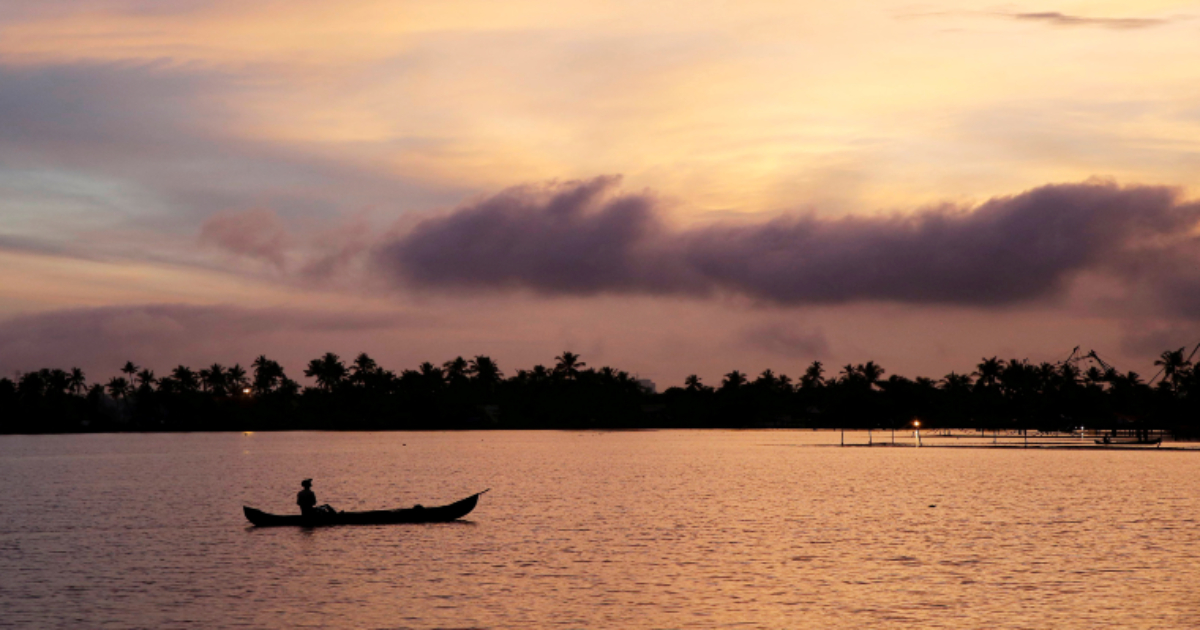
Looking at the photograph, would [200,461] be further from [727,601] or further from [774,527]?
[727,601]

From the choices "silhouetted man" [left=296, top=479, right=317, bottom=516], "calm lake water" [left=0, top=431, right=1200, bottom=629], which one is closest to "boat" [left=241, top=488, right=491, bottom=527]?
"silhouetted man" [left=296, top=479, right=317, bottom=516]

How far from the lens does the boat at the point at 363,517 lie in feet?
209

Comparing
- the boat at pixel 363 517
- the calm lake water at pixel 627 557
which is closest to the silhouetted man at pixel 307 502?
the boat at pixel 363 517

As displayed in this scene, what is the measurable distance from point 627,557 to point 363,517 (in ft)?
62.3

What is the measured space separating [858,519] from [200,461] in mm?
126149

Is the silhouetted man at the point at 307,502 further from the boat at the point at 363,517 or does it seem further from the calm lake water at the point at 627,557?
the calm lake water at the point at 627,557

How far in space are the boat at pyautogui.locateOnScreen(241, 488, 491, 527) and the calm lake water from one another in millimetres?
848

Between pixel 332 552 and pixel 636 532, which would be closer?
pixel 332 552

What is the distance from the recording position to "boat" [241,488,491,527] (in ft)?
209

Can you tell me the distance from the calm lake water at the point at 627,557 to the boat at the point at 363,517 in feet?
2.78

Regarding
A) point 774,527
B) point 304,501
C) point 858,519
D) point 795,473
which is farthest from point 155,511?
point 795,473

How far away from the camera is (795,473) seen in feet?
424

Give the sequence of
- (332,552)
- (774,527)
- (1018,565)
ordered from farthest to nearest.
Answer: (774,527)
(332,552)
(1018,565)

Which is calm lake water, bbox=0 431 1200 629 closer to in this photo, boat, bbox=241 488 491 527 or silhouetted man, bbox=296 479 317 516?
boat, bbox=241 488 491 527
